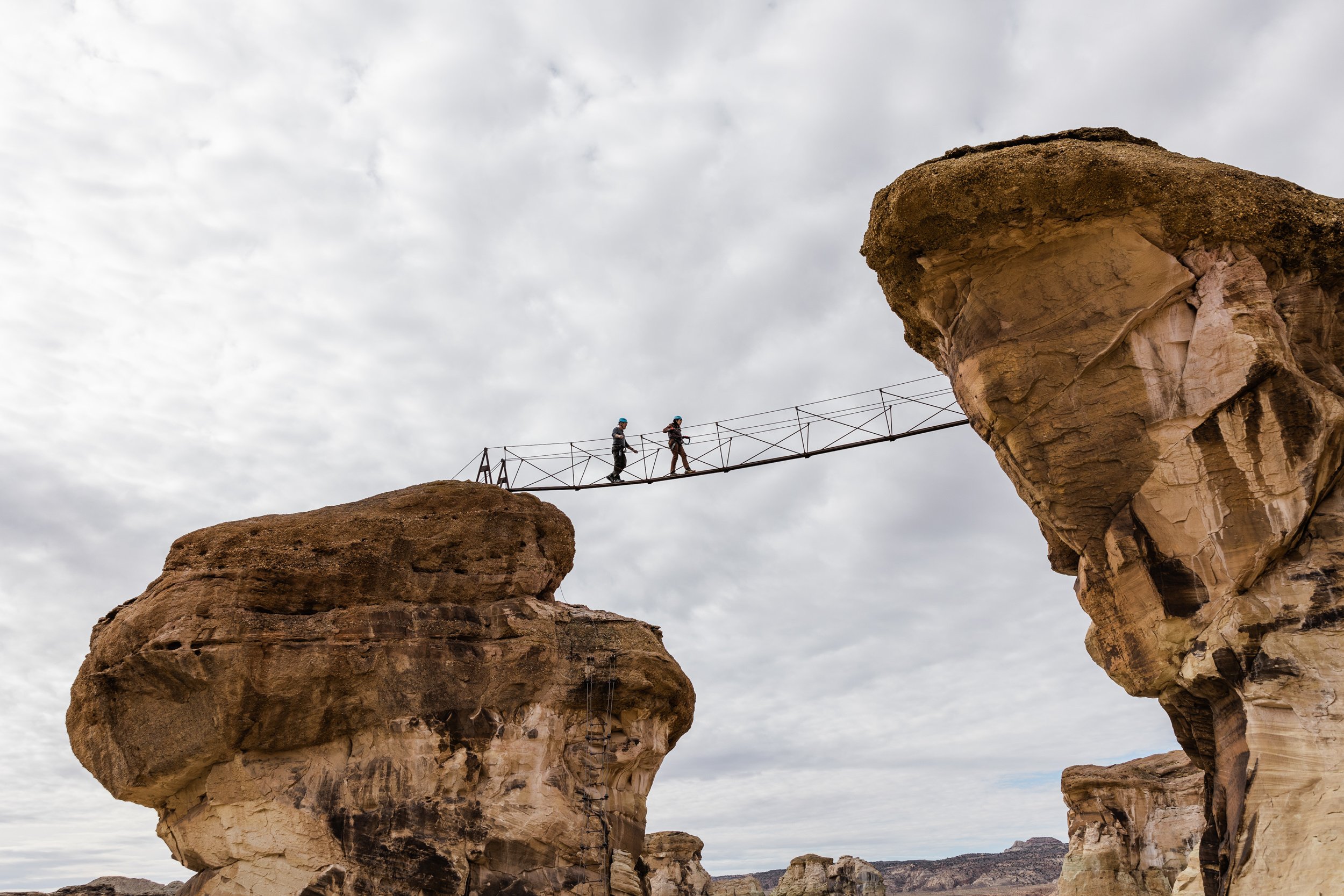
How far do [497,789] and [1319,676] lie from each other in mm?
10156

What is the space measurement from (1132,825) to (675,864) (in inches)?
619

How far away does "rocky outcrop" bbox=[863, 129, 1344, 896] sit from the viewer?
1057 cm

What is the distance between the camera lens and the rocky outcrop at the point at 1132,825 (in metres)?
30.5

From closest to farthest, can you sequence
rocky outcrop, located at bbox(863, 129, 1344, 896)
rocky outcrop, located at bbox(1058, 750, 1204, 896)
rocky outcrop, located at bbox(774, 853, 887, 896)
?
rocky outcrop, located at bbox(863, 129, 1344, 896) → rocky outcrop, located at bbox(1058, 750, 1204, 896) → rocky outcrop, located at bbox(774, 853, 887, 896)

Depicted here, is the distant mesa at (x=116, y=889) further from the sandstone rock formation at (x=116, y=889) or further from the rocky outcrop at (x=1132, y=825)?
the rocky outcrop at (x=1132, y=825)

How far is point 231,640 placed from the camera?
14.8m

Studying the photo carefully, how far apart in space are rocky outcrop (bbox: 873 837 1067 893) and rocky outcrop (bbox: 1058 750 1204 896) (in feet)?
141

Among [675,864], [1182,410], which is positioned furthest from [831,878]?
[1182,410]

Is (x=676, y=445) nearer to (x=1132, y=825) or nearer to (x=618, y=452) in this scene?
(x=618, y=452)

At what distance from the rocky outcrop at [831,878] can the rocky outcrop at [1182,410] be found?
3595cm

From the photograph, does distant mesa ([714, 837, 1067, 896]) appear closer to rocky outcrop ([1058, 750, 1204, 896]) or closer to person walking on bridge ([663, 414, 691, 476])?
rocky outcrop ([1058, 750, 1204, 896])

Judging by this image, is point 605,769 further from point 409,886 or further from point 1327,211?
point 1327,211

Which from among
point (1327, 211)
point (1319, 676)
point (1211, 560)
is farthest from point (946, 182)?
point (1319, 676)

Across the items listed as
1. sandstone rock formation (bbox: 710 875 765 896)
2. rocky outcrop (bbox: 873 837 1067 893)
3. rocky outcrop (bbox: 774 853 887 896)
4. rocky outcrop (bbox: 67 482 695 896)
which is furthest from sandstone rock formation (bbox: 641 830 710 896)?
rocky outcrop (bbox: 873 837 1067 893)
